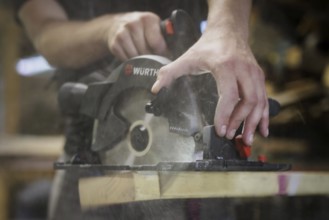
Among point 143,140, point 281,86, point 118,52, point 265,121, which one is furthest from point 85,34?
point 281,86

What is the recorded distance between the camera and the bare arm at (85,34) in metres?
0.73

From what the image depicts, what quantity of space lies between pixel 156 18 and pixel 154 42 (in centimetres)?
4

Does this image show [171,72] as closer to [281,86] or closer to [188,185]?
[188,185]

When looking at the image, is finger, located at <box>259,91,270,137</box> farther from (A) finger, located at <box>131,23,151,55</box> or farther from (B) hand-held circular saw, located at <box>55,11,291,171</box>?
(A) finger, located at <box>131,23,151,55</box>

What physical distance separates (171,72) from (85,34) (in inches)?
9.8

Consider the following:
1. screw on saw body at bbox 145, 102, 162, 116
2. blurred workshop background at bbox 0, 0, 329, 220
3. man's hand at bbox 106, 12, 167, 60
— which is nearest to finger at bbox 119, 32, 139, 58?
man's hand at bbox 106, 12, 167, 60

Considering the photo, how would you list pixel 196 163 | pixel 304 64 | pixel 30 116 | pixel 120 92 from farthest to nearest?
pixel 304 64 < pixel 30 116 < pixel 120 92 < pixel 196 163

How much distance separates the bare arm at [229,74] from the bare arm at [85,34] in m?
0.10

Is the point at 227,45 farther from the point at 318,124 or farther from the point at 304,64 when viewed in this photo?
the point at 304,64

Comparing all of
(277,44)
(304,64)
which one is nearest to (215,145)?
(277,44)

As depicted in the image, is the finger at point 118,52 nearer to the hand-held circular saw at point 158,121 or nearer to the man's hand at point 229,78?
the hand-held circular saw at point 158,121

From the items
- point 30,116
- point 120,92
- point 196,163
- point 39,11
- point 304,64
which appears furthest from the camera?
point 304,64

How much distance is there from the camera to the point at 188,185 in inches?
23.7

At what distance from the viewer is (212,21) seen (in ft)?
2.10
